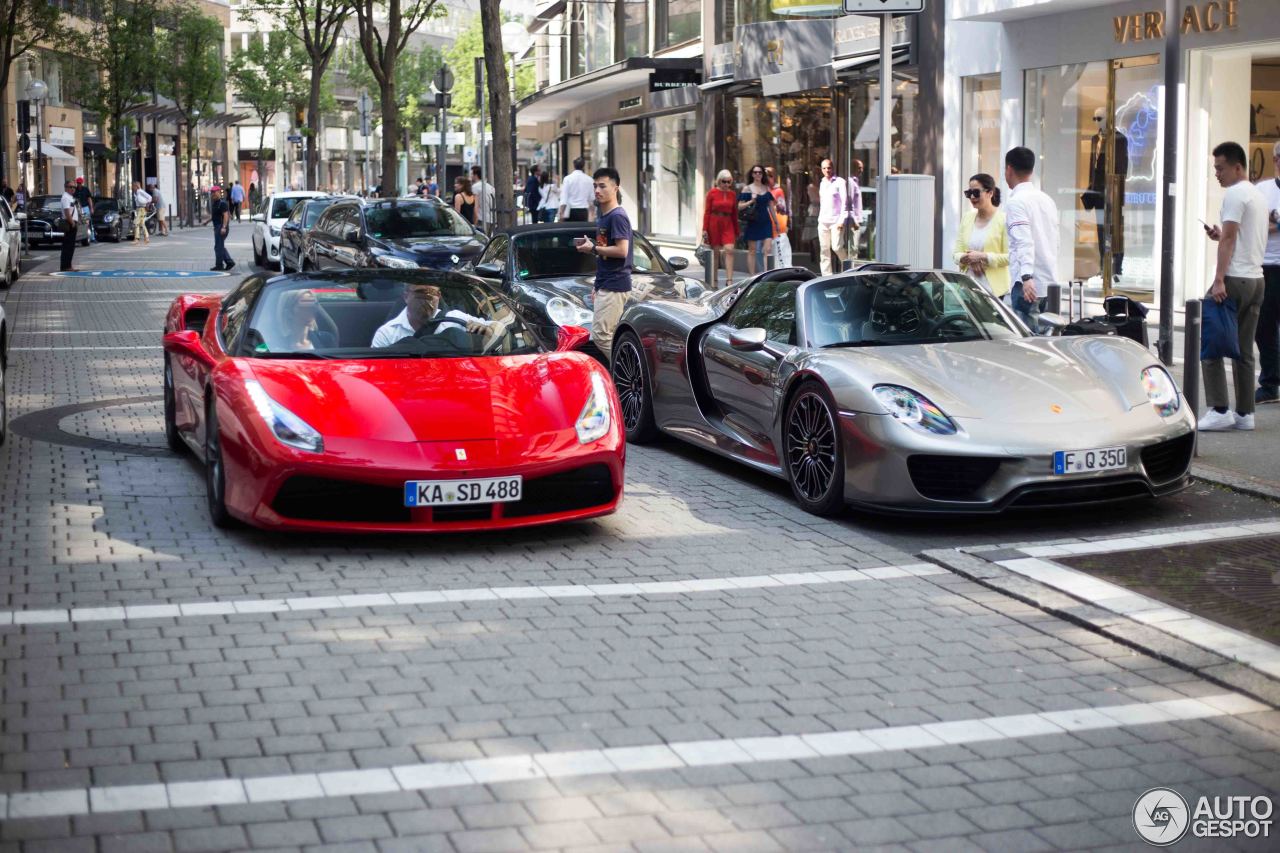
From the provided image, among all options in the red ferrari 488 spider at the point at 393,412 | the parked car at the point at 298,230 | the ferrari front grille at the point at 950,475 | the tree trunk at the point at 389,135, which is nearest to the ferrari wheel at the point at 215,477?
the red ferrari 488 spider at the point at 393,412

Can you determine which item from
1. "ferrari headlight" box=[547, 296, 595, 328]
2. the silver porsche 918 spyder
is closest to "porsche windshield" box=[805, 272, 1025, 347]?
the silver porsche 918 spyder

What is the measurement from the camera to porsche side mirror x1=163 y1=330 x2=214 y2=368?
8.53m

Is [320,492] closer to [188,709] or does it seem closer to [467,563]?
[467,563]

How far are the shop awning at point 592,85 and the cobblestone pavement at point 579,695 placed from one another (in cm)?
2753

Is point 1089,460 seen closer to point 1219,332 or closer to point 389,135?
point 1219,332

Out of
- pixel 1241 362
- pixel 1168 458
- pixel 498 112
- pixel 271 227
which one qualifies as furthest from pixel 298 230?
pixel 1168 458

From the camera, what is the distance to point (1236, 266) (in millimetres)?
10781

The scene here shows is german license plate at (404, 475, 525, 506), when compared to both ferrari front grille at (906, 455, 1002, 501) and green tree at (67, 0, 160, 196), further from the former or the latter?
green tree at (67, 0, 160, 196)

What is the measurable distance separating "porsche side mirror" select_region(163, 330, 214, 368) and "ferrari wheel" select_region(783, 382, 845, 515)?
3099 millimetres

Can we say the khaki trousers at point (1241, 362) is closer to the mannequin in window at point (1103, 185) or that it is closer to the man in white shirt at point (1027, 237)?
the man in white shirt at point (1027, 237)

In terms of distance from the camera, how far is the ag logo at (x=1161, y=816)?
4.08m

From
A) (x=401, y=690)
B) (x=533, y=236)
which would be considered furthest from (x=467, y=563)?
(x=533, y=236)

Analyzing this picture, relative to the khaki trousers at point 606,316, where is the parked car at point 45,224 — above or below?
above

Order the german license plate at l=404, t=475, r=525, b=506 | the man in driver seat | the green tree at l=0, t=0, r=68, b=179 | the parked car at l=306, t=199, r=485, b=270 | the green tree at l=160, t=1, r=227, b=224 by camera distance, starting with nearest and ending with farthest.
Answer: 1. the german license plate at l=404, t=475, r=525, b=506
2. the man in driver seat
3. the parked car at l=306, t=199, r=485, b=270
4. the green tree at l=0, t=0, r=68, b=179
5. the green tree at l=160, t=1, r=227, b=224
